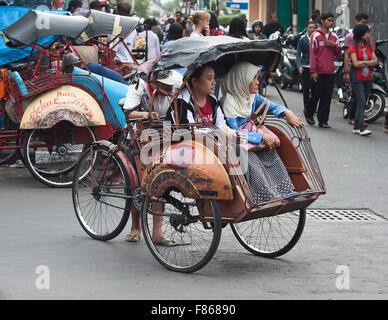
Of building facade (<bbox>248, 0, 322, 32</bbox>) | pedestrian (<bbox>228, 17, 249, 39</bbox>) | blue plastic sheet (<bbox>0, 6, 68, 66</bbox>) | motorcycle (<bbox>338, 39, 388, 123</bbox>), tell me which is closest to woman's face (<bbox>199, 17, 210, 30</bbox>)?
pedestrian (<bbox>228, 17, 249, 39</bbox>)

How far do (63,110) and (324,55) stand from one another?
638 cm

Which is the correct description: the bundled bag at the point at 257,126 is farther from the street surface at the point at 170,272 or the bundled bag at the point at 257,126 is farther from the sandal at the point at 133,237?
the sandal at the point at 133,237

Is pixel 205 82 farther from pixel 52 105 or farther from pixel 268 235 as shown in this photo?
pixel 52 105

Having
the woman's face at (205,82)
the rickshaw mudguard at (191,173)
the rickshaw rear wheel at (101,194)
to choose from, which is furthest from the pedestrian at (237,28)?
the rickshaw mudguard at (191,173)

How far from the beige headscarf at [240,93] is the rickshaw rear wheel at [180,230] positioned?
81 centimetres

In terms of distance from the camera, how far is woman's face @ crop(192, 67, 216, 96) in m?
5.71

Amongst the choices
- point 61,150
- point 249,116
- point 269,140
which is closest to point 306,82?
point 61,150

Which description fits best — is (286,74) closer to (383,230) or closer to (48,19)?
(48,19)

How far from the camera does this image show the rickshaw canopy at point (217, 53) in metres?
5.48

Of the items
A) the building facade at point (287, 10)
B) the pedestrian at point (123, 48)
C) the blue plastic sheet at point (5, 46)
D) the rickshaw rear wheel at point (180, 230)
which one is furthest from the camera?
the building facade at point (287, 10)

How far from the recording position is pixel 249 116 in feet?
19.4

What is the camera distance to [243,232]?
20.9 ft

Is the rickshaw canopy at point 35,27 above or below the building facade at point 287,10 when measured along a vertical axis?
above
